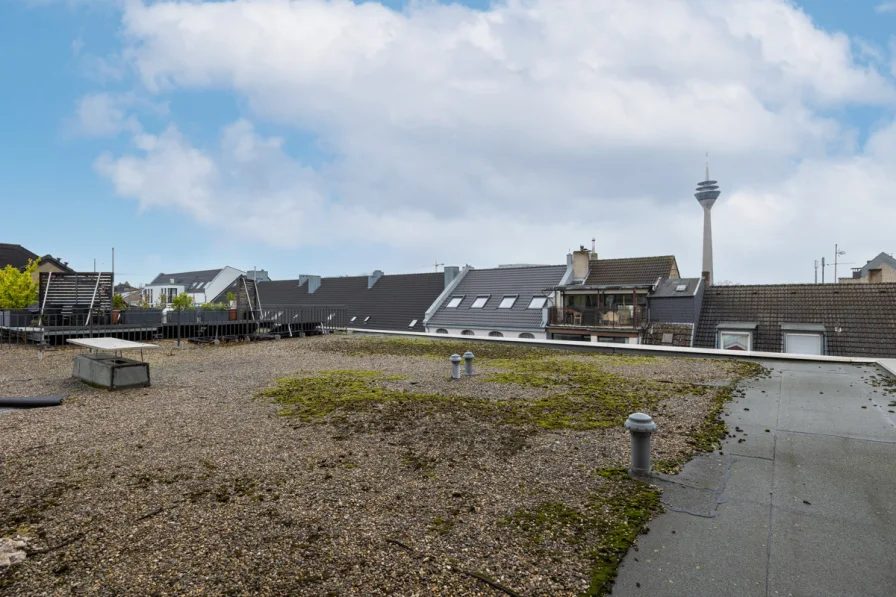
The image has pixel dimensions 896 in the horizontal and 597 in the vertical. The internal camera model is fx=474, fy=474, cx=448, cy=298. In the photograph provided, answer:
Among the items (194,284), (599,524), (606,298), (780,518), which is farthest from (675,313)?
(194,284)

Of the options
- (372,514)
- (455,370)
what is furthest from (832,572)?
(455,370)

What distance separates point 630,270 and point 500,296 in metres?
8.29

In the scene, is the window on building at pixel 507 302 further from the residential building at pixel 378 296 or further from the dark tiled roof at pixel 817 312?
the dark tiled roof at pixel 817 312

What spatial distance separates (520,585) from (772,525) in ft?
6.85

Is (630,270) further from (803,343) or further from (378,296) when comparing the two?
(378,296)

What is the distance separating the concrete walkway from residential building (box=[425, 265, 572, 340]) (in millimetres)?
22433

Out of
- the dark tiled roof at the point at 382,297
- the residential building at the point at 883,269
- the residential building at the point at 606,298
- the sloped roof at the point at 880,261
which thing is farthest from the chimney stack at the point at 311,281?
the sloped roof at the point at 880,261

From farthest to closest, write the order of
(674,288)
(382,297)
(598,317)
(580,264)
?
1. (382,297)
2. (580,264)
3. (598,317)
4. (674,288)

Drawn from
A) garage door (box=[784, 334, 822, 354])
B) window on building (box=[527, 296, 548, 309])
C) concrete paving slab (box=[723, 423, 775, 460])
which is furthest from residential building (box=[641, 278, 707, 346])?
concrete paving slab (box=[723, 423, 775, 460])

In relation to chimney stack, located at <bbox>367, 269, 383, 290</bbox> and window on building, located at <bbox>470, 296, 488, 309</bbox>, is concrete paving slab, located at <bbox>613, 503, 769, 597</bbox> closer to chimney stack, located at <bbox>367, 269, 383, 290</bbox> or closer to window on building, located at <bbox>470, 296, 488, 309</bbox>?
window on building, located at <bbox>470, 296, 488, 309</bbox>

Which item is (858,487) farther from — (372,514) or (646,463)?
(372,514)

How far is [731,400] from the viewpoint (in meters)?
7.55

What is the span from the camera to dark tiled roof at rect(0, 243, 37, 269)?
44906mm

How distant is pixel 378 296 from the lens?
3772 cm
